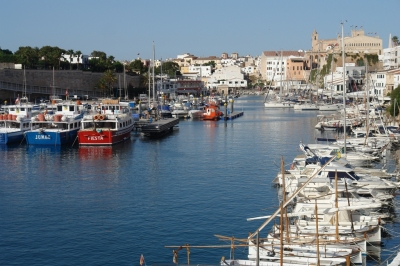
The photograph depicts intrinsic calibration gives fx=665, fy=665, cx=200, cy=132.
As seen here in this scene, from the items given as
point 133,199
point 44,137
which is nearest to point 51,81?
point 44,137

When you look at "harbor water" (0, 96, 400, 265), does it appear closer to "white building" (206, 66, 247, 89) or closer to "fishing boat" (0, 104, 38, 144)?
"fishing boat" (0, 104, 38, 144)

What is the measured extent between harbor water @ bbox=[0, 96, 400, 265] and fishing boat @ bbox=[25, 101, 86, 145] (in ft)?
3.29

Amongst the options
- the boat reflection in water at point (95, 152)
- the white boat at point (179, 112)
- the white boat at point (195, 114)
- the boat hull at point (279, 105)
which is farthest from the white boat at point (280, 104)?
the boat reflection in water at point (95, 152)

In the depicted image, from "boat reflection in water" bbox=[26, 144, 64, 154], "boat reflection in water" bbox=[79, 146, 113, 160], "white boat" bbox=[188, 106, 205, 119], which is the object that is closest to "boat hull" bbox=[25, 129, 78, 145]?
"boat reflection in water" bbox=[26, 144, 64, 154]

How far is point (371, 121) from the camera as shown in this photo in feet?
150

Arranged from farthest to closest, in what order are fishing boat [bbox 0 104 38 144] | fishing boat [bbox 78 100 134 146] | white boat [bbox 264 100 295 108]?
white boat [bbox 264 100 295 108] < fishing boat [bbox 0 104 38 144] < fishing boat [bbox 78 100 134 146]

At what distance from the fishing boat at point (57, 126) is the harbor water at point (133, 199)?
1.00m

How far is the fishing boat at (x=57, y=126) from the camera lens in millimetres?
42094

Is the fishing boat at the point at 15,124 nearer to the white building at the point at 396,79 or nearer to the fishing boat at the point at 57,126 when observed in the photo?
the fishing boat at the point at 57,126

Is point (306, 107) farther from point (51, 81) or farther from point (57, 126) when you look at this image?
point (57, 126)

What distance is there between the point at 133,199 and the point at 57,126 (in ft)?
66.5

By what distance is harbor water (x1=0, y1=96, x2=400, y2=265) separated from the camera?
60.8 feet

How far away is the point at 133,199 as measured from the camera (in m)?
25.3

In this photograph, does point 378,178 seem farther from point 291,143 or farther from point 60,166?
point 291,143
